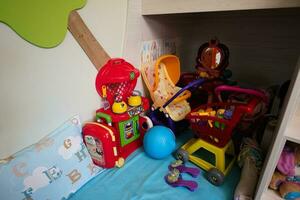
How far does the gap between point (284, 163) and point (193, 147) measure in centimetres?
41

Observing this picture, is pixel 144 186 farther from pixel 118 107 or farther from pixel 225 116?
pixel 225 116

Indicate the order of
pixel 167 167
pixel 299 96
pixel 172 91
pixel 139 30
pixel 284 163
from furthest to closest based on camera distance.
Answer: pixel 172 91, pixel 139 30, pixel 167 167, pixel 284 163, pixel 299 96

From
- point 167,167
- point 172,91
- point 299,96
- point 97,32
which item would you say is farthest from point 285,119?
point 97,32

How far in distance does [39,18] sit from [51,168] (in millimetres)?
605

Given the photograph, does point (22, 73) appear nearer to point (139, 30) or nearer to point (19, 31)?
point (19, 31)

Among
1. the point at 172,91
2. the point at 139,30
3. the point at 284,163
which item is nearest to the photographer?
the point at 284,163

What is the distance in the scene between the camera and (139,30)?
46.6 inches

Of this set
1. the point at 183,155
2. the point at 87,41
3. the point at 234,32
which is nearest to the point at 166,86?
the point at 183,155

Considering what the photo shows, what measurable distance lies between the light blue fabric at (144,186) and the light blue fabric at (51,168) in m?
0.07

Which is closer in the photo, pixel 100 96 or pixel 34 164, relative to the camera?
pixel 34 164

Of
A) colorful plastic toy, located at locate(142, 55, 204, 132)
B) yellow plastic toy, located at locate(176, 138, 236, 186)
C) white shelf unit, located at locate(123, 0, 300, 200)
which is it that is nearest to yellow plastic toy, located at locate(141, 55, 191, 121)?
colorful plastic toy, located at locate(142, 55, 204, 132)

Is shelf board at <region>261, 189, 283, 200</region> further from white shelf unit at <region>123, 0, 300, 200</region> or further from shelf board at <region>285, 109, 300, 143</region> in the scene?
shelf board at <region>285, 109, 300, 143</region>

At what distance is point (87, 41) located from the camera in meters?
0.91

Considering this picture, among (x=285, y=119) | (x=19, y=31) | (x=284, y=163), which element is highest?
(x=19, y=31)
